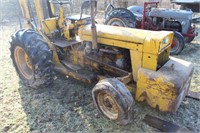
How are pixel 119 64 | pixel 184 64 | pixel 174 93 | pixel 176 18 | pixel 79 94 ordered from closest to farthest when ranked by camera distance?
1. pixel 174 93
2. pixel 184 64
3. pixel 119 64
4. pixel 79 94
5. pixel 176 18

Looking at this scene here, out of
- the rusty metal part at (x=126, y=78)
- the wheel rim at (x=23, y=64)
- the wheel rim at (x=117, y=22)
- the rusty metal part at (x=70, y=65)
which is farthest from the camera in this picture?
the wheel rim at (x=117, y=22)

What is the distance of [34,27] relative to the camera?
14.7ft

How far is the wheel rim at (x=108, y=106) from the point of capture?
10.1ft

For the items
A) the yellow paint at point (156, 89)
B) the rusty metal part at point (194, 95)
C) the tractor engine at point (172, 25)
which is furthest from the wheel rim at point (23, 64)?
the tractor engine at point (172, 25)

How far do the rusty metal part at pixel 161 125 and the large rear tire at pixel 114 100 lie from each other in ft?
1.39

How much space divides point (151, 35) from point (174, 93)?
93cm

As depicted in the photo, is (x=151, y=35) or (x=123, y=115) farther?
(x=151, y=35)

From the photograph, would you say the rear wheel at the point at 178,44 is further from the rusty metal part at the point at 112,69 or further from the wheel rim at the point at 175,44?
the rusty metal part at the point at 112,69

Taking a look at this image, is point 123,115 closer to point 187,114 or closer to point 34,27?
point 187,114

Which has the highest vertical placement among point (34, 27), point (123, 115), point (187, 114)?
point (34, 27)

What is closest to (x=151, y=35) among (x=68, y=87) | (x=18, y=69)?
(x=68, y=87)

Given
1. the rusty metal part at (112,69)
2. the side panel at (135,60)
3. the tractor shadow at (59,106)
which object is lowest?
the tractor shadow at (59,106)

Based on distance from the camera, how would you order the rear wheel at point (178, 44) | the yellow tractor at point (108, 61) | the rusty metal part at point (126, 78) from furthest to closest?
the rear wheel at point (178, 44), the rusty metal part at point (126, 78), the yellow tractor at point (108, 61)

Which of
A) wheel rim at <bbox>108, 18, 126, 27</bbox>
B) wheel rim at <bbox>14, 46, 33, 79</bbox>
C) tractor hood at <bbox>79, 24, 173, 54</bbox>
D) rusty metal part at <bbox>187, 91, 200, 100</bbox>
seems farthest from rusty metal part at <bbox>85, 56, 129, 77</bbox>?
wheel rim at <bbox>108, 18, 126, 27</bbox>
